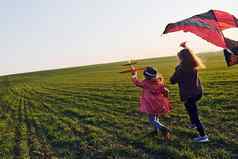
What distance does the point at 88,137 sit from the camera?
1130cm

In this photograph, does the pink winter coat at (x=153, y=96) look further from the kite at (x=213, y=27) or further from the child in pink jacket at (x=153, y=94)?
the kite at (x=213, y=27)

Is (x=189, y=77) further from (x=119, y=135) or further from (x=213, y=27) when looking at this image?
(x=119, y=135)

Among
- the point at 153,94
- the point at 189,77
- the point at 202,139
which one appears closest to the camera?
the point at 189,77

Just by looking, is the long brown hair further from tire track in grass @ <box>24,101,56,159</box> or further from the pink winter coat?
tire track in grass @ <box>24,101,56,159</box>

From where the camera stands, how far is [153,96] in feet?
31.5

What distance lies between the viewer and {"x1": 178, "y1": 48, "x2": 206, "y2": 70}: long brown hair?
328 inches

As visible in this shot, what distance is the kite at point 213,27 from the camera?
7863 mm

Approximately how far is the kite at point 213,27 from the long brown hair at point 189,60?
0.52m

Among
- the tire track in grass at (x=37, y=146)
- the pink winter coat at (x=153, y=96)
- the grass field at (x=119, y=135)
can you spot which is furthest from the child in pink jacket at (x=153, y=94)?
the tire track in grass at (x=37, y=146)

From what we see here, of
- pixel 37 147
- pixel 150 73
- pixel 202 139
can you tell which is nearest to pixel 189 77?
pixel 150 73

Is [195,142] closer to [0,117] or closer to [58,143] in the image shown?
[58,143]

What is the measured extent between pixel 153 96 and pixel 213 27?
98.0 inches

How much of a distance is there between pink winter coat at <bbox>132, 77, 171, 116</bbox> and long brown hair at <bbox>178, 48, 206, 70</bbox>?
4.09ft

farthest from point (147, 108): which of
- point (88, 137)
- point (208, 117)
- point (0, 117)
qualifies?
point (0, 117)
